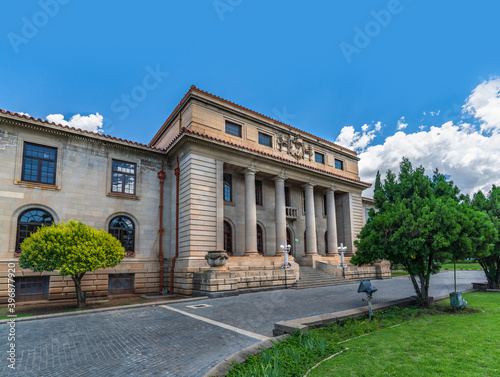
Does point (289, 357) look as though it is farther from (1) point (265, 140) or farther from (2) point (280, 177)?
(1) point (265, 140)

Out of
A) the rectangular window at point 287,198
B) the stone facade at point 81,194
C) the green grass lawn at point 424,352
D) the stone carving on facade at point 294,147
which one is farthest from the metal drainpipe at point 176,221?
the green grass lawn at point 424,352

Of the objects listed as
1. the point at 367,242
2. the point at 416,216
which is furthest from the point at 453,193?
the point at 367,242

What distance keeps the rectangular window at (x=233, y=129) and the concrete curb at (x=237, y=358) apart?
1949 centimetres

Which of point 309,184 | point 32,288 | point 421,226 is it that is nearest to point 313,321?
point 421,226

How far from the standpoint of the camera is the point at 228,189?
25.1 meters

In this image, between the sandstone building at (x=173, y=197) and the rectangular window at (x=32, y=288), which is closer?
the rectangular window at (x=32, y=288)

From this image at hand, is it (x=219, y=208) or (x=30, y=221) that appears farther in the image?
(x=219, y=208)

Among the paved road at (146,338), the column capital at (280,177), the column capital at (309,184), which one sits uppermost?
the column capital at (280,177)

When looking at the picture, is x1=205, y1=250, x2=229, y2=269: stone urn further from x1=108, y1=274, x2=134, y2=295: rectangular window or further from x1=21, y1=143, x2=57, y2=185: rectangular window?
x1=21, y1=143, x2=57, y2=185: rectangular window

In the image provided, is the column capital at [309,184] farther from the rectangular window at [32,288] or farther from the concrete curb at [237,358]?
the concrete curb at [237,358]

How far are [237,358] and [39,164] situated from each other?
59.5ft

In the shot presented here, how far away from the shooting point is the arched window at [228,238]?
79.1ft

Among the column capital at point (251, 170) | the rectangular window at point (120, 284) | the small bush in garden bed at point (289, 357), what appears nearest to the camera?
the small bush in garden bed at point (289, 357)

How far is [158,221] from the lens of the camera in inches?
867
